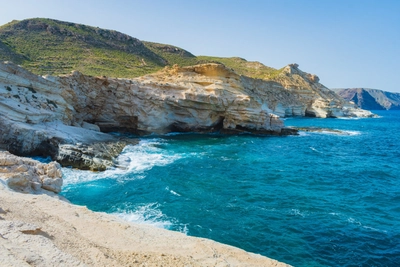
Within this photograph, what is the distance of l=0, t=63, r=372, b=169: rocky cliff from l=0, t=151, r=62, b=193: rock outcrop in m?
8.07

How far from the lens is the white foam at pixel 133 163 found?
20.7 m

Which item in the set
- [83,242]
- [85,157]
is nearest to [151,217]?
[83,242]

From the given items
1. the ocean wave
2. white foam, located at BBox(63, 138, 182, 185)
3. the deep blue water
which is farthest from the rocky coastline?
the deep blue water

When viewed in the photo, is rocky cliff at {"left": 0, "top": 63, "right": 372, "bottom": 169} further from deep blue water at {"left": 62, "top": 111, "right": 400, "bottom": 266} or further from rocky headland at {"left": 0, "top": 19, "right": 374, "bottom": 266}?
deep blue water at {"left": 62, "top": 111, "right": 400, "bottom": 266}

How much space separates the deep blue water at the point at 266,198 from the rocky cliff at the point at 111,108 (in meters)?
4.88

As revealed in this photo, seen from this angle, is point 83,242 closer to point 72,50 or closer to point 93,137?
point 93,137

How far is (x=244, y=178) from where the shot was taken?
71.2ft

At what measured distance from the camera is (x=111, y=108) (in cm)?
3838

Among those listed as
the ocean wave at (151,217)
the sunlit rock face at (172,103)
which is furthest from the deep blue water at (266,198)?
the sunlit rock face at (172,103)

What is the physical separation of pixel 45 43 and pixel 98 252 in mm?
71134

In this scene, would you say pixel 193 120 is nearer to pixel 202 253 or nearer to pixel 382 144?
pixel 382 144

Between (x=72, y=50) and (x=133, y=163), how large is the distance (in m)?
52.4

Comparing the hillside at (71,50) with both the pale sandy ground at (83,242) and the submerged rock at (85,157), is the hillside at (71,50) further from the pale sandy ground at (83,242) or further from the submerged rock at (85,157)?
the pale sandy ground at (83,242)

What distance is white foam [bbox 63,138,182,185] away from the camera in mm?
20672
